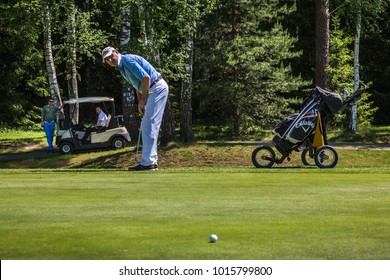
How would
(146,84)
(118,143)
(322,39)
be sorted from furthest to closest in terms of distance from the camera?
(322,39)
(118,143)
(146,84)

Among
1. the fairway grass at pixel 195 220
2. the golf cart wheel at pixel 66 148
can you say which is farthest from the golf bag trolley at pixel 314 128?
the golf cart wheel at pixel 66 148

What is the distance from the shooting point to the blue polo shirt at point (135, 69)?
1460 centimetres

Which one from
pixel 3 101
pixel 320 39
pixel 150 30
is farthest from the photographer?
pixel 3 101

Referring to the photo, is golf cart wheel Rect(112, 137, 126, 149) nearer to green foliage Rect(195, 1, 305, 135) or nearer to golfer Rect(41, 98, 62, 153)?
golfer Rect(41, 98, 62, 153)

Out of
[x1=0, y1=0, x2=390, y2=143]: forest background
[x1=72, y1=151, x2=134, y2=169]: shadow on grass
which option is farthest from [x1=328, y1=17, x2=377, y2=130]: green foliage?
[x1=72, y1=151, x2=134, y2=169]: shadow on grass

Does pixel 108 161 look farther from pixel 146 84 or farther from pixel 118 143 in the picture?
pixel 146 84

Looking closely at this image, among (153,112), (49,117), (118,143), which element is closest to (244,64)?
(118,143)

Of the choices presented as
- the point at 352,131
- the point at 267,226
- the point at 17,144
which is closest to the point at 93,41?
the point at 17,144

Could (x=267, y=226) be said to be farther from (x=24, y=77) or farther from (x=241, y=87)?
(x=24, y=77)

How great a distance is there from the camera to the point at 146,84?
47.6 ft

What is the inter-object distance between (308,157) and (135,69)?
7632 mm

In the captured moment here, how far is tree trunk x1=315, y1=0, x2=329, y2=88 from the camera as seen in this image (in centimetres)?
3138

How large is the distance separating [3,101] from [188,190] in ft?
106
